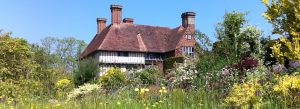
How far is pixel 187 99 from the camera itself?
23.4 ft

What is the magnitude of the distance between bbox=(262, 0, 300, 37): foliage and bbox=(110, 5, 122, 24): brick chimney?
3602 cm

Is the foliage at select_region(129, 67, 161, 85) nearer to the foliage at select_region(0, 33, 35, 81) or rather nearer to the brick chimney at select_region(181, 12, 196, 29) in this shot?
the foliage at select_region(0, 33, 35, 81)

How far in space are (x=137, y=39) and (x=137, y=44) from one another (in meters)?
1.02

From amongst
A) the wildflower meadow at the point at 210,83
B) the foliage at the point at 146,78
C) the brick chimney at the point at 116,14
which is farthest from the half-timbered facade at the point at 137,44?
the wildflower meadow at the point at 210,83

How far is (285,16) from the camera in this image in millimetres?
11516

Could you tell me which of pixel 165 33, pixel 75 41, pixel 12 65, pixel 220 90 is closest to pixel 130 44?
pixel 165 33

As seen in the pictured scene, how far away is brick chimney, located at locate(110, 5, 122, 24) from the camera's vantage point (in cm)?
4706

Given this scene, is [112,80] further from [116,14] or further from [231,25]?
[116,14]

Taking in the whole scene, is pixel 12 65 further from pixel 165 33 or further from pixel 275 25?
pixel 165 33

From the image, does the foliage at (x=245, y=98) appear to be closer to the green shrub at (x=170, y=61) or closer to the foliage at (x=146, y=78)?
the foliage at (x=146, y=78)

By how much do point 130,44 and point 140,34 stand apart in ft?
8.45

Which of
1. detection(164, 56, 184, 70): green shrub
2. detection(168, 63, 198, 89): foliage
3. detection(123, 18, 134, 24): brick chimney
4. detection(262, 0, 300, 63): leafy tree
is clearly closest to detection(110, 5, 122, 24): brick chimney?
detection(123, 18, 134, 24): brick chimney

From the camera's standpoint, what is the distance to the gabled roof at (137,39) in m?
44.2

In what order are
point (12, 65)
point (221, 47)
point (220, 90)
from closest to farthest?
point (220, 90) < point (221, 47) < point (12, 65)
